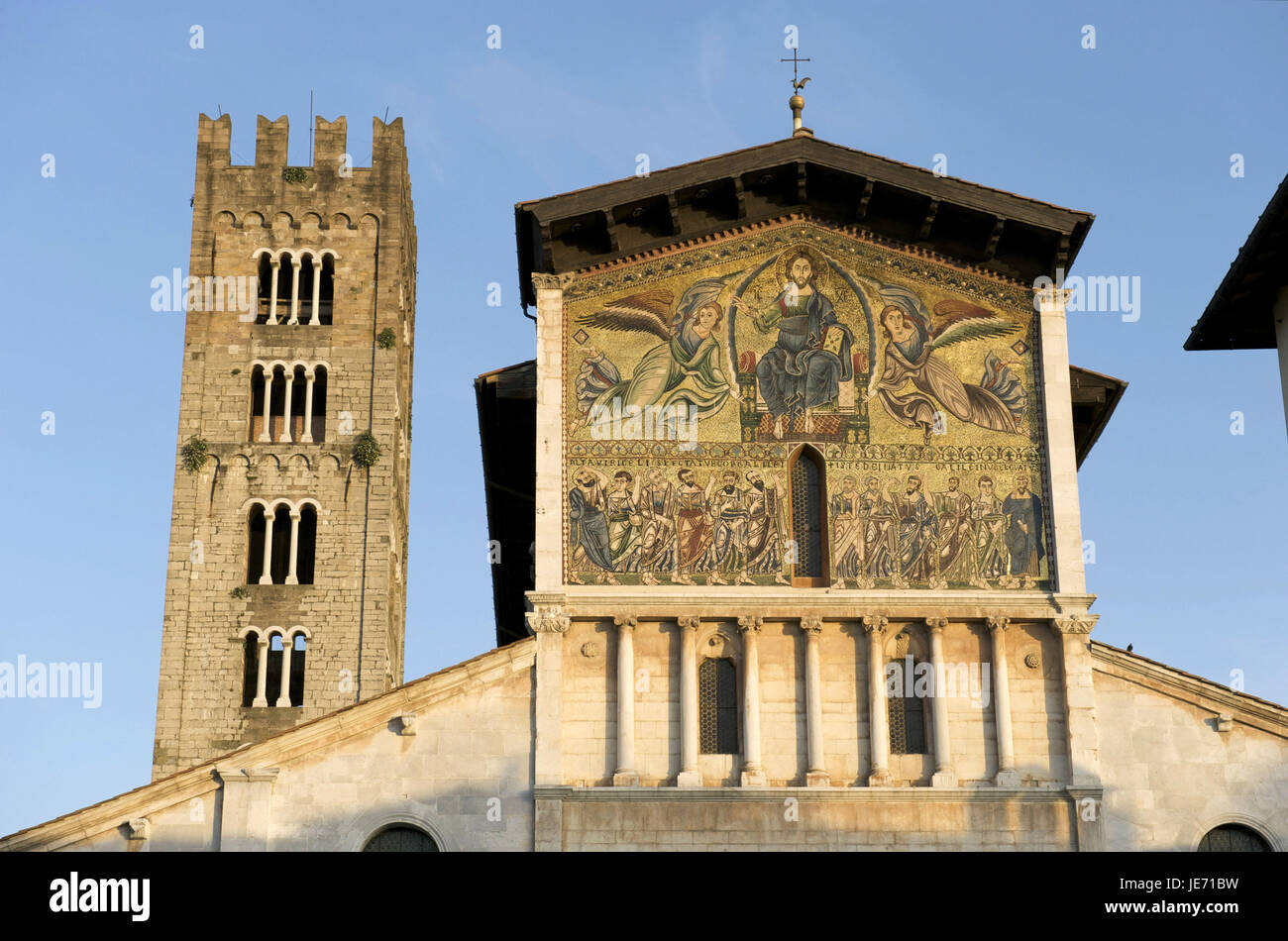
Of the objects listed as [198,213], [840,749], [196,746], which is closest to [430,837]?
[840,749]

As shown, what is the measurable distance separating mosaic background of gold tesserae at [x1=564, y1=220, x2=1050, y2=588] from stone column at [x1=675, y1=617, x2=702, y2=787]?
40.2 inches

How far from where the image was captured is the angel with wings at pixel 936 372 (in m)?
30.4

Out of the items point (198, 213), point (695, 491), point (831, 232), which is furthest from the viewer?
point (198, 213)

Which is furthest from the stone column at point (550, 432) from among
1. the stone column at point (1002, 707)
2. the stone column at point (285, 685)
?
the stone column at point (285, 685)

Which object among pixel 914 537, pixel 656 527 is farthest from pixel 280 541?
pixel 914 537

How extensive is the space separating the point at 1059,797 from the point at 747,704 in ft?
15.2

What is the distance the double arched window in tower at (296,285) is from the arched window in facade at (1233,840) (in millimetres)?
31661

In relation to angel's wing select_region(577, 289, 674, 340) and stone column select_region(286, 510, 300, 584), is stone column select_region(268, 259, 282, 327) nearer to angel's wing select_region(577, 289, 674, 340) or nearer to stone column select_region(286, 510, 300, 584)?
stone column select_region(286, 510, 300, 584)

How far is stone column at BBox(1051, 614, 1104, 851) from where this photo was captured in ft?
91.4

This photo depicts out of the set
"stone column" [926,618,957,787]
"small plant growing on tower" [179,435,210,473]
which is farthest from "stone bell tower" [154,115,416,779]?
"stone column" [926,618,957,787]

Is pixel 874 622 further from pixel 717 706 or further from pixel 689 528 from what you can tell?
pixel 689 528
